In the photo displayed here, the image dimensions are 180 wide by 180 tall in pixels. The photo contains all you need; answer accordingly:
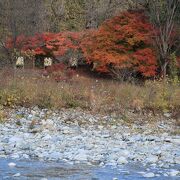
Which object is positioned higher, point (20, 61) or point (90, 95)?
point (20, 61)

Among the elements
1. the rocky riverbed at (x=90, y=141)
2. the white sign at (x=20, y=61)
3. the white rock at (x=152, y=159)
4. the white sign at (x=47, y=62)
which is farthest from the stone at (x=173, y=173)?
the white sign at (x=47, y=62)

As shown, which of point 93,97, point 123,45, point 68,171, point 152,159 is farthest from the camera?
point 123,45

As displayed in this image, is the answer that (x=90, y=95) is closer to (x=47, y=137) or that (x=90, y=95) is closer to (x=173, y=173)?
(x=47, y=137)

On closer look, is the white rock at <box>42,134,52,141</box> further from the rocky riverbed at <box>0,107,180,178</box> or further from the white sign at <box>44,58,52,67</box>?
the white sign at <box>44,58,52,67</box>

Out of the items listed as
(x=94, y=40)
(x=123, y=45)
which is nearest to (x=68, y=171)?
(x=123, y=45)

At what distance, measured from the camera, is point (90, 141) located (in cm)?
1136

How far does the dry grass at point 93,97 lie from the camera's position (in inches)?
663

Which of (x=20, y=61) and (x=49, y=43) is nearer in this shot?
(x=49, y=43)

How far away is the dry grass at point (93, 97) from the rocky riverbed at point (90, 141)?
57 cm

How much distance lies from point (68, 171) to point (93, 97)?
8661 millimetres

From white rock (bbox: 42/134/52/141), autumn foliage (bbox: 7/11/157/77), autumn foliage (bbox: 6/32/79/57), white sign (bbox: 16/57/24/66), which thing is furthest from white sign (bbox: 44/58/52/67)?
white rock (bbox: 42/134/52/141)

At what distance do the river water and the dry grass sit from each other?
772 cm

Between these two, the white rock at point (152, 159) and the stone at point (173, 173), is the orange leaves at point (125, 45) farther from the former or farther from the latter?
the stone at point (173, 173)

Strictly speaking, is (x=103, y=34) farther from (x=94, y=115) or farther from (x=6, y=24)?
(x=94, y=115)
